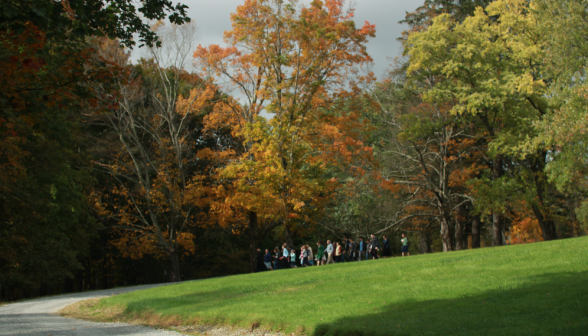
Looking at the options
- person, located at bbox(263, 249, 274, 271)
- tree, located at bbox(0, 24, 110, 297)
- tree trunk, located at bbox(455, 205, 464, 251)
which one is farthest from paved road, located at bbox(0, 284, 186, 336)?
tree trunk, located at bbox(455, 205, 464, 251)

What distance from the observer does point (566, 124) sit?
61.0 feet

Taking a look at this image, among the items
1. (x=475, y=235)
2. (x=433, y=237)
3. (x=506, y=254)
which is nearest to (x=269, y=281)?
(x=506, y=254)

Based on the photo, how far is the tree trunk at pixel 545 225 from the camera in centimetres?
2448

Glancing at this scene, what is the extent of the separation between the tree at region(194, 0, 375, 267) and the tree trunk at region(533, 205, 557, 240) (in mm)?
10274

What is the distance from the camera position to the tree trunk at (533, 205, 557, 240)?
24.5 m

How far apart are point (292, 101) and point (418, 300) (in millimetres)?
16428

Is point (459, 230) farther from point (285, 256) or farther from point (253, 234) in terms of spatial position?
point (253, 234)

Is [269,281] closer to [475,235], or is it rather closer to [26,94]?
[26,94]

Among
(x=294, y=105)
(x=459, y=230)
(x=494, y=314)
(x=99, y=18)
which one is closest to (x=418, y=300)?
(x=494, y=314)

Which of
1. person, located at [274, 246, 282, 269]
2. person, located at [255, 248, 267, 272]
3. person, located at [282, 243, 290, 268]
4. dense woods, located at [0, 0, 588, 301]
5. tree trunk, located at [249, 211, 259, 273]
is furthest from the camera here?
person, located at [274, 246, 282, 269]

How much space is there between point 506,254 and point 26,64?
13131 millimetres

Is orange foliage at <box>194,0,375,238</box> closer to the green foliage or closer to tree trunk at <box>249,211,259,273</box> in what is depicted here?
Answer: tree trunk at <box>249,211,259,273</box>

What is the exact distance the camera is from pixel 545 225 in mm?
25875

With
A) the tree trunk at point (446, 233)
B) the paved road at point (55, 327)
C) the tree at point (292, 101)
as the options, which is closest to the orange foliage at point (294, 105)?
the tree at point (292, 101)
